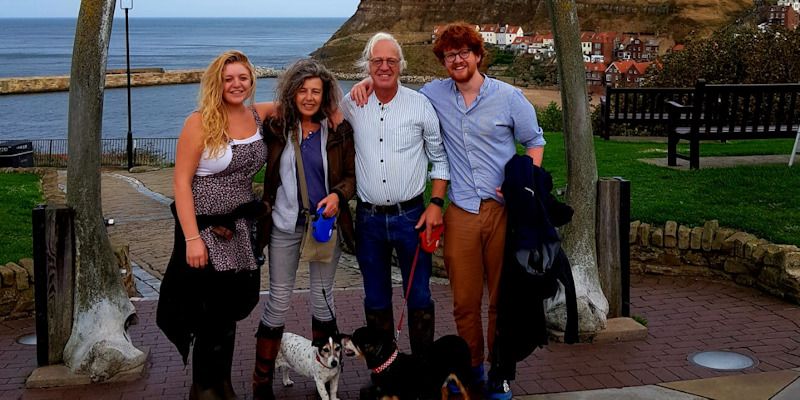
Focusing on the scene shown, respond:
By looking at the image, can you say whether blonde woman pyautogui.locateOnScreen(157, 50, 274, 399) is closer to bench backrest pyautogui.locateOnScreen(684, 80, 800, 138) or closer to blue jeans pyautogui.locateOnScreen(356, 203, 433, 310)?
blue jeans pyautogui.locateOnScreen(356, 203, 433, 310)

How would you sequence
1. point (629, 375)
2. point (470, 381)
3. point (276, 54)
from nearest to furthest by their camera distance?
point (470, 381) < point (629, 375) < point (276, 54)

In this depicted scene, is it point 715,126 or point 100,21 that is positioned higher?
point 100,21

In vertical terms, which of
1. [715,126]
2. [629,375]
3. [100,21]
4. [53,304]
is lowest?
[629,375]

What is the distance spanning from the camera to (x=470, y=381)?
5078 mm

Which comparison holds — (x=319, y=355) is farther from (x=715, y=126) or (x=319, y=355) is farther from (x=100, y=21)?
(x=715, y=126)

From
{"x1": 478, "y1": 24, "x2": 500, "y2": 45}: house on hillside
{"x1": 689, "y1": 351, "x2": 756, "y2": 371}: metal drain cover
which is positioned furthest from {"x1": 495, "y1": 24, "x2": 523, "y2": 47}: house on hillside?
{"x1": 689, "y1": 351, "x2": 756, "y2": 371}: metal drain cover

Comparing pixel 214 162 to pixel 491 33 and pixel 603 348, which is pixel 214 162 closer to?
pixel 603 348

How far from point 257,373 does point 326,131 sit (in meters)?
1.40

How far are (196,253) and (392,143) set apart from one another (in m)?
1.16

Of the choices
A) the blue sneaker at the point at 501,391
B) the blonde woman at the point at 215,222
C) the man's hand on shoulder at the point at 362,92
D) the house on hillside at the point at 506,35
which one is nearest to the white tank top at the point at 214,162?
the blonde woman at the point at 215,222

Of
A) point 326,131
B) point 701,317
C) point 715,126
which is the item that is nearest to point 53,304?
point 326,131

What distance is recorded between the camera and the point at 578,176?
620 cm

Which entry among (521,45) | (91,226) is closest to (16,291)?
(91,226)

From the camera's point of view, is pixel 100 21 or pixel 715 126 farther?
pixel 715 126
